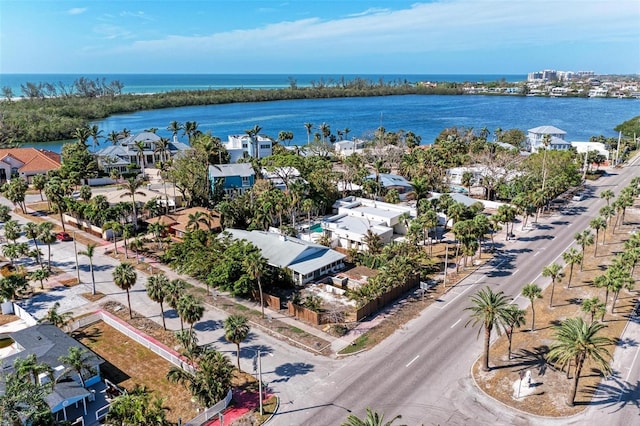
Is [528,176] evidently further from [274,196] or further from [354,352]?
[354,352]

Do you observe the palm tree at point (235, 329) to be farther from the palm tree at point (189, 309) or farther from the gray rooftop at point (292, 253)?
the gray rooftop at point (292, 253)

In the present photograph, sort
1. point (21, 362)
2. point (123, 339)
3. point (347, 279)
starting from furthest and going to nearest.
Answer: point (347, 279), point (123, 339), point (21, 362)

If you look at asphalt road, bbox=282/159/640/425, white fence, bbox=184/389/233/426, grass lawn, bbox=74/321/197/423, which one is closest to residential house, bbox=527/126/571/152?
asphalt road, bbox=282/159/640/425

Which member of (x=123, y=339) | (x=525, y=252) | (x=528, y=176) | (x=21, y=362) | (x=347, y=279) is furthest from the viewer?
(x=528, y=176)

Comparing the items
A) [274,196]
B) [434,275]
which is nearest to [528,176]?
[434,275]

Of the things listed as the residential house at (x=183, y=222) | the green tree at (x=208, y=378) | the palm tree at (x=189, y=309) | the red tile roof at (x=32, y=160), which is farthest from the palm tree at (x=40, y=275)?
the red tile roof at (x=32, y=160)

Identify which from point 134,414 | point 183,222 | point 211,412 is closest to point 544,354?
point 211,412
